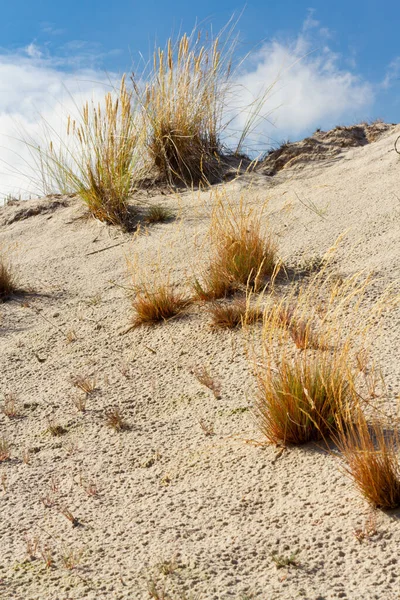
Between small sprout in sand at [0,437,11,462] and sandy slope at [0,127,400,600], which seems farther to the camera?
small sprout in sand at [0,437,11,462]

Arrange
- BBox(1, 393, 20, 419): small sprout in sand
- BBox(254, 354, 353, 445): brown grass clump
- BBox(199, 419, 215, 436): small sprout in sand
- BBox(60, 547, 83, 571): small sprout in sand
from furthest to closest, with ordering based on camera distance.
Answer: BBox(1, 393, 20, 419): small sprout in sand
BBox(199, 419, 215, 436): small sprout in sand
BBox(254, 354, 353, 445): brown grass clump
BBox(60, 547, 83, 571): small sprout in sand

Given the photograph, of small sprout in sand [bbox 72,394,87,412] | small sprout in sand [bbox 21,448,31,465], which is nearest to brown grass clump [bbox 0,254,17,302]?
small sprout in sand [bbox 72,394,87,412]

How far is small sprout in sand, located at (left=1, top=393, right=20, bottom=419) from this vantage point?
3.93 m

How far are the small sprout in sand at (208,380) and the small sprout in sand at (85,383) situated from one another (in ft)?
2.15

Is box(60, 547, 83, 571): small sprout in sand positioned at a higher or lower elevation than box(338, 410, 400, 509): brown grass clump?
lower

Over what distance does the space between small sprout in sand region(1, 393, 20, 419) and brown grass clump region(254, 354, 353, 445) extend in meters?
1.73

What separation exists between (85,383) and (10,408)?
46 centimetres

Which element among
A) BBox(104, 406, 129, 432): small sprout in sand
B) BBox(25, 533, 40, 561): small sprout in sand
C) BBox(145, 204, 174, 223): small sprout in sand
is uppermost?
BBox(145, 204, 174, 223): small sprout in sand

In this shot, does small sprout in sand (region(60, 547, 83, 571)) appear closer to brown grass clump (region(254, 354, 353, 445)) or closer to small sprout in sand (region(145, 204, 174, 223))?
brown grass clump (region(254, 354, 353, 445))

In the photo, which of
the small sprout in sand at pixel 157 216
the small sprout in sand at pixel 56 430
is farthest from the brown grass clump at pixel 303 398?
the small sprout in sand at pixel 157 216

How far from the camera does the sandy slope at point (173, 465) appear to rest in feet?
7.41

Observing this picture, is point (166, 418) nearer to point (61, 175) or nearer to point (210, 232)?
point (210, 232)

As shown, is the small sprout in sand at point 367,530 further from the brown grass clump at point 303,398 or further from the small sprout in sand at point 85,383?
the small sprout in sand at point 85,383

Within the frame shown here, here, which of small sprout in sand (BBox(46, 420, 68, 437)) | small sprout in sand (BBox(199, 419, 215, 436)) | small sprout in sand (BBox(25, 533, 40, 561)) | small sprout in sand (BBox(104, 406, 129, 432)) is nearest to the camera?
small sprout in sand (BBox(25, 533, 40, 561))
